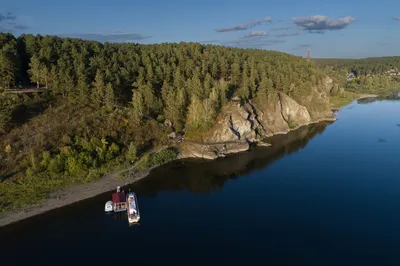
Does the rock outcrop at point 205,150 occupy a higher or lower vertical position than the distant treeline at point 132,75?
lower

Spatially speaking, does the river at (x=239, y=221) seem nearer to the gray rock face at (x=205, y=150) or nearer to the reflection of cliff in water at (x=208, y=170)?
the reflection of cliff in water at (x=208, y=170)

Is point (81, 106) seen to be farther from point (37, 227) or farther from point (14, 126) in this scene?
point (37, 227)

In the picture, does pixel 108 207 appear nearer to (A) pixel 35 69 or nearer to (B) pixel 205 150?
(B) pixel 205 150

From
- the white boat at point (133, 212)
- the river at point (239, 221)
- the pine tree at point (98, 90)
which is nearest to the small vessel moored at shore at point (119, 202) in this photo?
the white boat at point (133, 212)

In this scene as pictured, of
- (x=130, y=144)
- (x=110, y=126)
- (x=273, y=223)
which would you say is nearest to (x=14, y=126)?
(x=110, y=126)

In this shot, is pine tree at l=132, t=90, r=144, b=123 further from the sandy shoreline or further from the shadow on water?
the sandy shoreline

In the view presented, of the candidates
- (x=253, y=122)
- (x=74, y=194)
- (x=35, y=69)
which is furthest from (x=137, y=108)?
(x=253, y=122)
